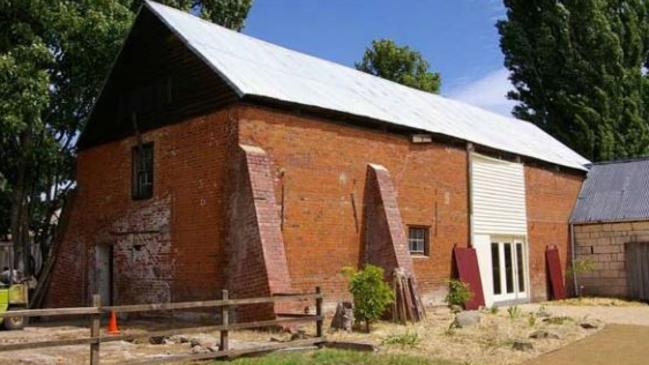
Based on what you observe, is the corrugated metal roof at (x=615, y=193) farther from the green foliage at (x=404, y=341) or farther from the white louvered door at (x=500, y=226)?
the green foliage at (x=404, y=341)

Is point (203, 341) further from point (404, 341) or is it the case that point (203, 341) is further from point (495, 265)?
point (495, 265)

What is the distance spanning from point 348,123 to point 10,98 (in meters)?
10.2

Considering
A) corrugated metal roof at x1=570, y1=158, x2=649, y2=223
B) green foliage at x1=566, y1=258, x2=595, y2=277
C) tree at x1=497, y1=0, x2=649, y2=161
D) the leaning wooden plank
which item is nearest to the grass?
the leaning wooden plank

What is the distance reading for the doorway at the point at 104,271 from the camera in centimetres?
2008

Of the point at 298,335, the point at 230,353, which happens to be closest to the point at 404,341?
the point at 298,335

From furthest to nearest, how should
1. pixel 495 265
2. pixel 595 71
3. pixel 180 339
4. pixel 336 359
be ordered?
pixel 595 71
pixel 495 265
pixel 180 339
pixel 336 359

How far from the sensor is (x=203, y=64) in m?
17.0

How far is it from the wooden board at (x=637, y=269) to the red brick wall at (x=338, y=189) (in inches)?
342

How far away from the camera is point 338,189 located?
17672 mm

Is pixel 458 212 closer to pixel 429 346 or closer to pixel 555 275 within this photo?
pixel 555 275

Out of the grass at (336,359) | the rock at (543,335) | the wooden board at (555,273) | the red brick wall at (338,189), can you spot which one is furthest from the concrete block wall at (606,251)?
the grass at (336,359)

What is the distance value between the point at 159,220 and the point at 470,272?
32.8ft

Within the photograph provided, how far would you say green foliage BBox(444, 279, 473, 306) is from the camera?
1989 centimetres

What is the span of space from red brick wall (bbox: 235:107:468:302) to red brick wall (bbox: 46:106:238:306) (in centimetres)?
146
